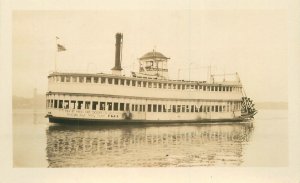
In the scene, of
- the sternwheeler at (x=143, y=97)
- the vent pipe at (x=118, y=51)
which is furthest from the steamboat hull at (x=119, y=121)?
the vent pipe at (x=118, y=51)

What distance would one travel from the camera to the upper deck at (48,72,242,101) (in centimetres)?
213

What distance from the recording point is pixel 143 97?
88.4 inches

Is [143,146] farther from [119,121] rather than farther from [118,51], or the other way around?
[118,51]

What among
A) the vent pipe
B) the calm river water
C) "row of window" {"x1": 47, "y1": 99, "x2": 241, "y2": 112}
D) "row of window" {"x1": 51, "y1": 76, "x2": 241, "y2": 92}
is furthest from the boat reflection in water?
the vent pipe

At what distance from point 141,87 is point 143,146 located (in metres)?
0.35

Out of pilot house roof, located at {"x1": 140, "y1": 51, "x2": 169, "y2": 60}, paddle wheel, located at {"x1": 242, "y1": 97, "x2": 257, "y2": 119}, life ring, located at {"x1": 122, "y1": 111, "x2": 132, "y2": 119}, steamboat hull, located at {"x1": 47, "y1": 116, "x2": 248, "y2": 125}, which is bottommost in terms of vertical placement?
steamboat hull, located at {"x1": 47, "y1": 116, "x2": 248, "y2": 125}

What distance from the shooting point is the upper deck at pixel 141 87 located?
6.99 ft

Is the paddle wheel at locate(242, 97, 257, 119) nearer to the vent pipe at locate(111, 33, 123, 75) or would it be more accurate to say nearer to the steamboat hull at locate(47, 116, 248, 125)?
the steamboat hull at locate(47, 116, 248, 125)

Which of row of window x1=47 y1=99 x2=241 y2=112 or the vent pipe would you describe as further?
row of window x1=47 y1=99 x2=241 y2=112

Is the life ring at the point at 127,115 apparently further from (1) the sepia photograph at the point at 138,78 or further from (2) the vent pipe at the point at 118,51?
(2) the vent pipe at the point at 118,51
